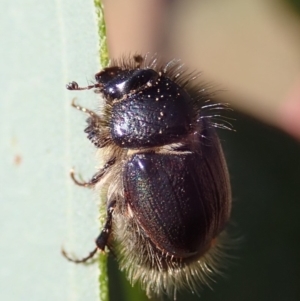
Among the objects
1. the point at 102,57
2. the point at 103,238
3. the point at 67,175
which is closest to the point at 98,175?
the point at 67,175

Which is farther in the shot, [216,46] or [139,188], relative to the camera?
[216,46]

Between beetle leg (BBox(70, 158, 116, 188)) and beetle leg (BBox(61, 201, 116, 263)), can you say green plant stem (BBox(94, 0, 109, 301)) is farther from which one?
beetle leg (BBox(70, 158, 116, 188))

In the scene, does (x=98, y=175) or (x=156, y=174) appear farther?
(x=98, y=175)

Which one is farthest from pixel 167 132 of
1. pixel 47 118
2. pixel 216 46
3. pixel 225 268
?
pixel 216 46

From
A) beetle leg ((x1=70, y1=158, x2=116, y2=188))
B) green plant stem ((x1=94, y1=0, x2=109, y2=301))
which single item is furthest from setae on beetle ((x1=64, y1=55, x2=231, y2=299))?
green plant stem ((x1=94, y1=0, x2=109, y2=301))

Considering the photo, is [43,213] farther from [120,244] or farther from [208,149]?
[208,149]

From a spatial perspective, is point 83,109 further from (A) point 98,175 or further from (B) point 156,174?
(B) point 156,174
